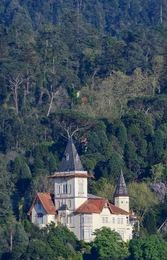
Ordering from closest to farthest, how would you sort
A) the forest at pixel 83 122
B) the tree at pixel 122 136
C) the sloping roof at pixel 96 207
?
the forest at pixel 83 122 → the sloping roof at pixel 96 207 → the tree at pixel 122 136

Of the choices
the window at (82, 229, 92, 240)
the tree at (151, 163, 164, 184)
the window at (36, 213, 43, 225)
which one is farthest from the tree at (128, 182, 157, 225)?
the window at (36, 213, 43, 225)

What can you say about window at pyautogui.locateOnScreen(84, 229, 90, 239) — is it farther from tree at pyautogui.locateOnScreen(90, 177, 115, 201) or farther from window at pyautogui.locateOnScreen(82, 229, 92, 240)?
tree at pyautogui.locateOnScreen(90, 177, 115, 201)

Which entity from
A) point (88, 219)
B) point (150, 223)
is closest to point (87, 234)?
point (88, 219)

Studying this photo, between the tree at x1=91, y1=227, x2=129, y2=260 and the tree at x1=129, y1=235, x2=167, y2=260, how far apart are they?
71 cm

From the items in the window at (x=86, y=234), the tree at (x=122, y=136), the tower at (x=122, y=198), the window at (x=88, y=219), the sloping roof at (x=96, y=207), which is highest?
the tree at (x=122, y=136)

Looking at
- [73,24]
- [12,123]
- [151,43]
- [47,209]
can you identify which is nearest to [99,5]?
[73,24]

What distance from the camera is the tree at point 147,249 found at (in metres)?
89.2

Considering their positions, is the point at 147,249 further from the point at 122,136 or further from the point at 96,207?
the point at 122,136

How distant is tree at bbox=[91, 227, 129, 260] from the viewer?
89.2 m

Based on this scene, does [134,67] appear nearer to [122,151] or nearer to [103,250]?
[122,151]

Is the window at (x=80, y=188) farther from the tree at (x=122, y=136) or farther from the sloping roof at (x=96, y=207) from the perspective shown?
the tree at (x=122, y=136)

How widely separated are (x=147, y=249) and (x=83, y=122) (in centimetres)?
2576

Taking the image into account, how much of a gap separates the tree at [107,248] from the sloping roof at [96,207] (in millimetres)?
2439

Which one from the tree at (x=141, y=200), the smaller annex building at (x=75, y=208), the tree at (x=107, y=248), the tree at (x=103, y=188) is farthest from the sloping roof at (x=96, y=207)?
the tree at (x=103, y=188)
